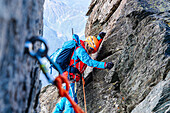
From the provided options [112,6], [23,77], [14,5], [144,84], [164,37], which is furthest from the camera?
[112,6]

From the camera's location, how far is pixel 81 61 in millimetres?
6148

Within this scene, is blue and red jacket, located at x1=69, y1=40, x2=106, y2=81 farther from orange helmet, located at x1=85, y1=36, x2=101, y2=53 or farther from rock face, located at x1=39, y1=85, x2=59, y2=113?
rock face, located at x1=39, y1=85, x2=59, y2=113

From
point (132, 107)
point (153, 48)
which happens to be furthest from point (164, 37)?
point (132, 107)

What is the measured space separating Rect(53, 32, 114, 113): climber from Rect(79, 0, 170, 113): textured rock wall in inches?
16.8

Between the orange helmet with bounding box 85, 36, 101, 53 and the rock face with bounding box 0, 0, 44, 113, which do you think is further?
the orange helmet with bounding box 85, 36, 101, 53

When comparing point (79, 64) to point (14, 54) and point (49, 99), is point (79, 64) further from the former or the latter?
point (14, 54)

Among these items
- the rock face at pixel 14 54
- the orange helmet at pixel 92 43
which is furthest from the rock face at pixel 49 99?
the rock face at pixel 14 54

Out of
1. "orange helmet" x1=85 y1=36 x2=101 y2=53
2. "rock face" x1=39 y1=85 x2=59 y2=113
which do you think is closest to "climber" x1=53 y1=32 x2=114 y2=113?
"orange helmet" x1=85 y1=36 x2=101 y2=53

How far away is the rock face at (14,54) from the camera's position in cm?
117

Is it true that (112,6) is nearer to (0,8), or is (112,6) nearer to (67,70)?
(67,70)

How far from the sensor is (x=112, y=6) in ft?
25.5

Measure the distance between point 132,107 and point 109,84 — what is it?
4.58 ft

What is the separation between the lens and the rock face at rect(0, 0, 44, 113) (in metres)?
1.17

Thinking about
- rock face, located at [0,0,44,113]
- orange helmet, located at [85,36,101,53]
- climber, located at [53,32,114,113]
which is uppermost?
orange helmet, located at [85,36,101,53]
